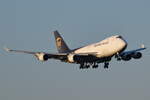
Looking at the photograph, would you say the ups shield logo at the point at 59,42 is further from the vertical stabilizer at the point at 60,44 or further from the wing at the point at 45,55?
the wing at the point at 45,55

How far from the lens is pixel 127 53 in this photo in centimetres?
16688

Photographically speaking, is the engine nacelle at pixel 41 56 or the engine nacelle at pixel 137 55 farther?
the engine nacelle at pixel 137 55

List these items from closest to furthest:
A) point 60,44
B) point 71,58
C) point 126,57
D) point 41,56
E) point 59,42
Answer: point 71,58
point 41,56
point 126,57
point 60,44
point 59,42

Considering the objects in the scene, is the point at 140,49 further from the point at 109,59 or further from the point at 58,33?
the point at 58,33

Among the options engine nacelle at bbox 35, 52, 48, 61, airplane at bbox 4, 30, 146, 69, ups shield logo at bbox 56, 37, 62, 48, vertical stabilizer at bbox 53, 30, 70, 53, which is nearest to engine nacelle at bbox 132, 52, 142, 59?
airplane at bbox 4, 30, 146, 69

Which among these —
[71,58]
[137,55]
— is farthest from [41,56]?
[137,55]

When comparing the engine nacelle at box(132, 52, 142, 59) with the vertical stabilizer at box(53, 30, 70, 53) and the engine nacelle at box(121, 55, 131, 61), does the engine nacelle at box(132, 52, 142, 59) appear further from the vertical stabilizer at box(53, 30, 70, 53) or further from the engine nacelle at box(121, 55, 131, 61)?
the vertical stabilizer at box(53, 30, 70, 53)

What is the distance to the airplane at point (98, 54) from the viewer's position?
524 feet

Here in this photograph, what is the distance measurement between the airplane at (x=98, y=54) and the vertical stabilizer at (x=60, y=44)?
7.65 metres

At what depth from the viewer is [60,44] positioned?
181 m

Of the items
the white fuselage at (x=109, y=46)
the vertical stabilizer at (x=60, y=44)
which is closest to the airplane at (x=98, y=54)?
the white fuselage at (x=109, y=46)

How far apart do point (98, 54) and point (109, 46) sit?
2931 millimetres

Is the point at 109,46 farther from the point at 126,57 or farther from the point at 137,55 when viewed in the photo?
the point at 137,55

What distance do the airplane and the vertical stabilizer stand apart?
301 inches
